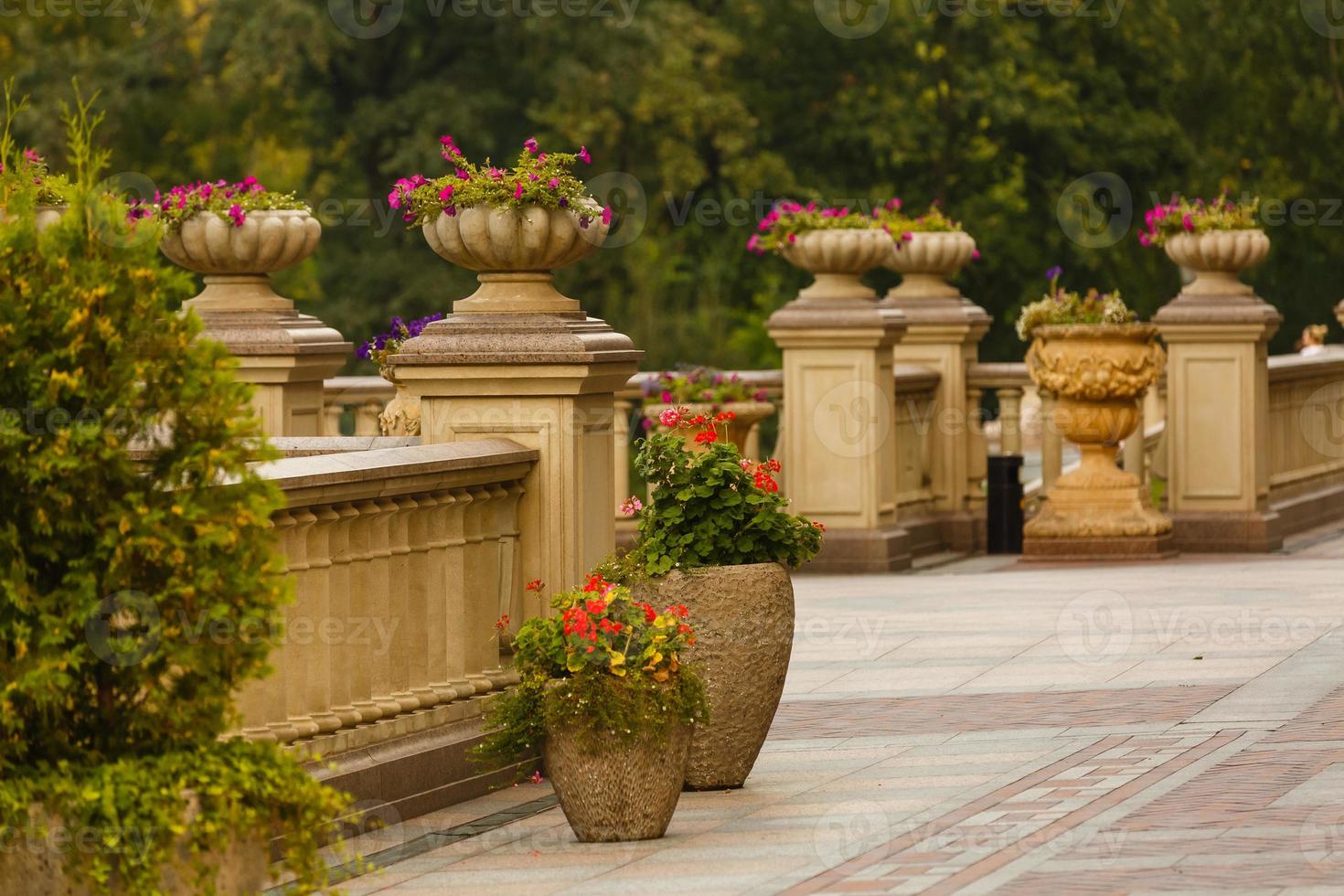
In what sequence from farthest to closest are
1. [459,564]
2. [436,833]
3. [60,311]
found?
[459,564] < [436,833] < [60,311]

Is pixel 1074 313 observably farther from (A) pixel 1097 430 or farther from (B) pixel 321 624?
(B) pixel 321 624

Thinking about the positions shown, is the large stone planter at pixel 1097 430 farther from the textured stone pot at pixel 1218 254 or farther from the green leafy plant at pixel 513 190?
the green leafy plant at pixel 513 190

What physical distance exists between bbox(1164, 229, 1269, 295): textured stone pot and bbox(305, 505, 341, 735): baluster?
10.6 meters

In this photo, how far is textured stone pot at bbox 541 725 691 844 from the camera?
298 inches

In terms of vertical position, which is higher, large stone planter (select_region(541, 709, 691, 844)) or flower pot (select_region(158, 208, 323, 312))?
flower pot (select_region(158, 208, 323, 312))

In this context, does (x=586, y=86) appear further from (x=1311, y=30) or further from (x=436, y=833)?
(x=436, y=833)

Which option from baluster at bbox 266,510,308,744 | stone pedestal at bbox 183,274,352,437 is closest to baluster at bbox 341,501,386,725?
baluster at bbox 266,510,308,744

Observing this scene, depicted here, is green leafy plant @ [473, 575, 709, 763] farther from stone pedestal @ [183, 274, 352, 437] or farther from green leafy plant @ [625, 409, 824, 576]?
stone pedestal @ [183, 274, 352, 437]

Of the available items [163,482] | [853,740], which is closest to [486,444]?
[853,740]

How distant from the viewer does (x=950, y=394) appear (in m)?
17.9

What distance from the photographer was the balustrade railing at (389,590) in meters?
7.68

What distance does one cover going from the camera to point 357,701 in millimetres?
8125

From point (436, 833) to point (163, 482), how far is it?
2.68 metres

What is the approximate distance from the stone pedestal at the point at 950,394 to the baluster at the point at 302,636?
10377mm
